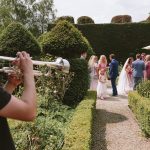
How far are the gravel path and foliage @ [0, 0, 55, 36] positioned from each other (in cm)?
3675

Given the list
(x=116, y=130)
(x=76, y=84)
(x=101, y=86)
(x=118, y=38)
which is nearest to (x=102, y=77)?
(x=101, y=86)

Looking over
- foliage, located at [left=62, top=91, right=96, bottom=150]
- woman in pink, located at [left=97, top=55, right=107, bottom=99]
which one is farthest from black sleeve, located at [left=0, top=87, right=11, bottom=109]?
woman in pink, located at [left=97, top=55, right=107, bottom=99]

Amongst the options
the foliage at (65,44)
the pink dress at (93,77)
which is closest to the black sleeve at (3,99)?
the foliage at (65,44)

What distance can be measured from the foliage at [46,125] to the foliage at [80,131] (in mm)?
201

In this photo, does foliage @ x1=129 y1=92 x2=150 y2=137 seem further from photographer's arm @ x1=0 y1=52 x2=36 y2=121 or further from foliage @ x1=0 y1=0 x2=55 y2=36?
foliage @ x1=0 y1=0 x2=55 y2=36

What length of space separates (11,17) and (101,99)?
3491 cm

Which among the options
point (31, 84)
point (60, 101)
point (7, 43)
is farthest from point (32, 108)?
point (7, 43)

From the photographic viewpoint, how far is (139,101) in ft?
35.9

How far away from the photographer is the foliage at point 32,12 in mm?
49469

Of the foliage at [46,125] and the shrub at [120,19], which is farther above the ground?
the shrub at [120,19]

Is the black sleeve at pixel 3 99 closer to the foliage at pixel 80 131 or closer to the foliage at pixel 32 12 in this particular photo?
the foliage at pixel 80 131

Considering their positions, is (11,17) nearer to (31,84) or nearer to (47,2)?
(47,2)

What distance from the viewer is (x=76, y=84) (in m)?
12.8

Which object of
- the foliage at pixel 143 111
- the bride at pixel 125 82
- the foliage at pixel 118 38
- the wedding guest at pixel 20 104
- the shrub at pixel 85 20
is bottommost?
the bride at pixel 125 82
